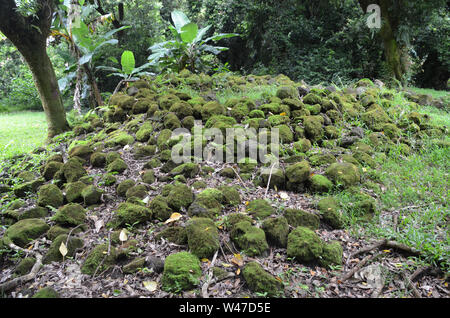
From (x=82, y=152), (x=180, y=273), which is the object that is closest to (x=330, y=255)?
(x=180, y=273)

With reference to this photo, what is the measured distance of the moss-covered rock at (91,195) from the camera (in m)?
2.92

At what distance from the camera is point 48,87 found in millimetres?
4949

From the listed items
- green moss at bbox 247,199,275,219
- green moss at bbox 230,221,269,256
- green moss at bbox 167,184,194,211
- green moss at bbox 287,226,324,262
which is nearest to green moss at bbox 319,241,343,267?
green moss at bbox 287,226,324,262

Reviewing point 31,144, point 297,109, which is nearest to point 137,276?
point 297,109

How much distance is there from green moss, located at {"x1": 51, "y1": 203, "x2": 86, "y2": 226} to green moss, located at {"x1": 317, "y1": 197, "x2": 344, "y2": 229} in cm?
215

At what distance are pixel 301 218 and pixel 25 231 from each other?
7.53ft

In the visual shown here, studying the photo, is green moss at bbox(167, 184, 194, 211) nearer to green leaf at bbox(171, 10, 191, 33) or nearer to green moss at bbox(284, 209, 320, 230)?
green moss at bbox(284, 209, 320, 230)

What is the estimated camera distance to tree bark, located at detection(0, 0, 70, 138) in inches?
169

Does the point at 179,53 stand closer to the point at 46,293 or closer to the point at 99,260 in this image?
the point at 99,260

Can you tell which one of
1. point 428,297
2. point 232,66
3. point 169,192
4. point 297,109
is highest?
point 232,66

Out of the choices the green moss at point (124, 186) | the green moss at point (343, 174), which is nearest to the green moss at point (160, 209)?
the green moss at point (124, 186)

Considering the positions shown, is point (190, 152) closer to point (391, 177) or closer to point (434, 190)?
point (391, 177)

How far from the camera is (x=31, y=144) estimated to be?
5496mm
